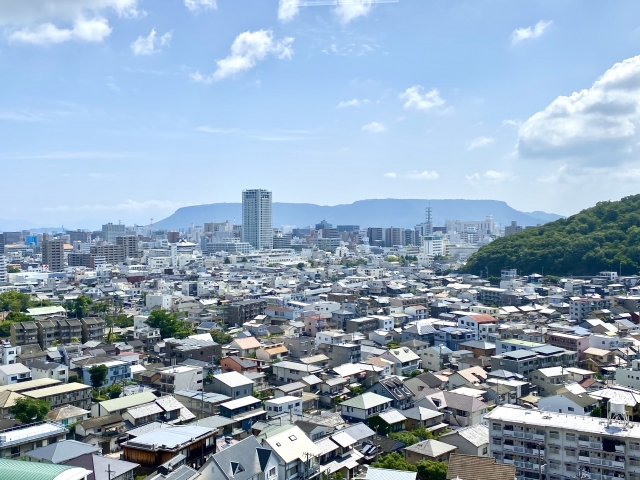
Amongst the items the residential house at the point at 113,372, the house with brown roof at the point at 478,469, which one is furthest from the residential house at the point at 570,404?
the residential house at the point at 113,372

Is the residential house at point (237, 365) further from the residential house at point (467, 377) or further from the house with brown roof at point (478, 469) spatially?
the house with brown roof at point (478, 469)

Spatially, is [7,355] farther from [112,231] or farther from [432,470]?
[112,231]

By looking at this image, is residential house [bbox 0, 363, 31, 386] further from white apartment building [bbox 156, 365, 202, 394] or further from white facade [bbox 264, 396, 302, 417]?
white facade [bbox 264, 396, 302, 417]

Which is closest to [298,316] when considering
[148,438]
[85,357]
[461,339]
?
[461,339]

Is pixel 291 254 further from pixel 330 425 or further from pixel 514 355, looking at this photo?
pixel 330 425

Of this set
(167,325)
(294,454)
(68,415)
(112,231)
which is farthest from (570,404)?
(112,231)

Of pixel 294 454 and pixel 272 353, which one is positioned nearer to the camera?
pixel 294 454

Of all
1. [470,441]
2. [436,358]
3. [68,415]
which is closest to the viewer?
[470,441]
